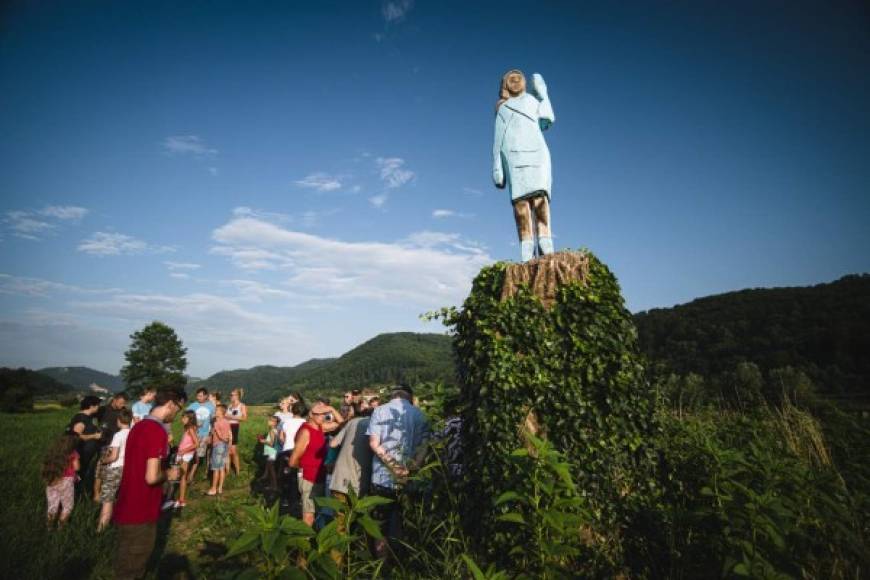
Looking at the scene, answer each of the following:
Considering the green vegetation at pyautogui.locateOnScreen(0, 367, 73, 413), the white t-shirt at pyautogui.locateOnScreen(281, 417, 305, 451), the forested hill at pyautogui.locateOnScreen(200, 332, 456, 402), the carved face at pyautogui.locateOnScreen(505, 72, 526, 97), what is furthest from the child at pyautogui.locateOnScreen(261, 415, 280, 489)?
the forested hill at pyautogui.locateOnScreen(200, 332, 456, 402)

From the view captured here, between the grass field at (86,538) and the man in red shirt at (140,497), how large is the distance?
71cm

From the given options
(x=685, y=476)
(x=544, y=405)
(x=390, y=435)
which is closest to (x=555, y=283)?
(x=544, y=405)

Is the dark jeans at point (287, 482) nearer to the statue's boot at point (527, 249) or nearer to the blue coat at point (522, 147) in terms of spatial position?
the statue's boot at point (527, 249)

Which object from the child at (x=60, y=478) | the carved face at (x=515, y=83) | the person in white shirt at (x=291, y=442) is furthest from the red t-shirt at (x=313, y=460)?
the carved face at (x=515, y=83)

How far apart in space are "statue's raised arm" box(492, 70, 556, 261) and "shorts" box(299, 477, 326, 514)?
450 centimetres

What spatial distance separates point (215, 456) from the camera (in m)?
8.32

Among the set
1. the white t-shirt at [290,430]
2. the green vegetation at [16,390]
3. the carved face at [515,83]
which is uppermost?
the carved face at [515,83]

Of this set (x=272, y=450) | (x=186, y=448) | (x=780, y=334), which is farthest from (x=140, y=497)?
(x=780, y=334)

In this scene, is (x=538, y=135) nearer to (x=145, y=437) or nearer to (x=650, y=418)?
(x=650, y=418)

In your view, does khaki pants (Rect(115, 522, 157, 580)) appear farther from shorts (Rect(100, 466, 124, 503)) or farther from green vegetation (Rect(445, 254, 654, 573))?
green vegetation (Rect(445, 254, 654, 573))

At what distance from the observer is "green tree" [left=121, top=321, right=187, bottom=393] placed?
5319cm

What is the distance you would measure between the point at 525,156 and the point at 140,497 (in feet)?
20.0

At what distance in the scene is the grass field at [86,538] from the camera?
170 inches

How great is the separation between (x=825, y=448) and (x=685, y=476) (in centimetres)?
204
